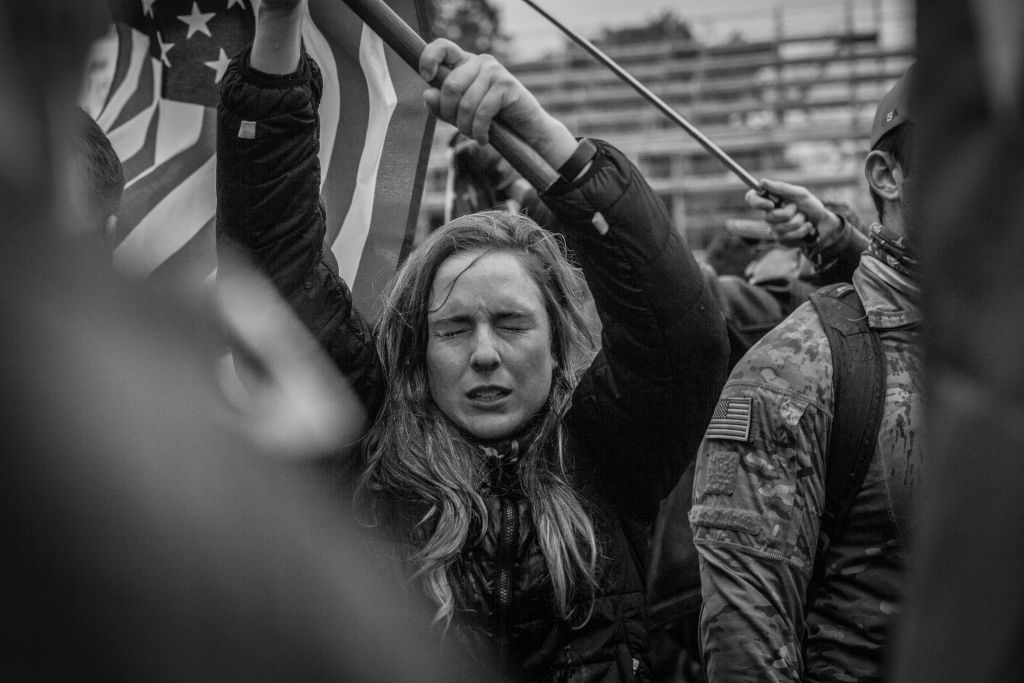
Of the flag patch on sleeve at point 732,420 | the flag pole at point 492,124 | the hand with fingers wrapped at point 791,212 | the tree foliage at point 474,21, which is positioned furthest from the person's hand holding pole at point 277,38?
the tree foliage at point 474,21

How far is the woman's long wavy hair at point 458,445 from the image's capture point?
2.05 m

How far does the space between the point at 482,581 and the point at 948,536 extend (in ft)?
4.61

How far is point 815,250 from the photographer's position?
3.11m

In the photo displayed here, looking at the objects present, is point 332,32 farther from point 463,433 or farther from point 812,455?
point 812,455

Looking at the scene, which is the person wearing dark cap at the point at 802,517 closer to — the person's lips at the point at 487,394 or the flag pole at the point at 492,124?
the person's lips at the point at 487,394

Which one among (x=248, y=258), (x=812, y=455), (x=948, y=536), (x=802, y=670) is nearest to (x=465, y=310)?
(x=248, y=258)

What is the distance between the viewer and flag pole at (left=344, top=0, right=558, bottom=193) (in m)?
1.74

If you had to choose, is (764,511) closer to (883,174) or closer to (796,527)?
(796,527)

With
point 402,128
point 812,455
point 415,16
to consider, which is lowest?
point 812,455

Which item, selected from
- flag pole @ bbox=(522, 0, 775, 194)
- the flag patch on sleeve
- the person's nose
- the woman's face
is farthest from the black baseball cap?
the person's nose

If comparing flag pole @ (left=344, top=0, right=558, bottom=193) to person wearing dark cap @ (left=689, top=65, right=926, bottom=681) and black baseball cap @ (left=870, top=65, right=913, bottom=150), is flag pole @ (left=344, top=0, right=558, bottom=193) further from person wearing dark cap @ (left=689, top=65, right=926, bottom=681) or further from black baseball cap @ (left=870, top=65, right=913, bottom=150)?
black baseball cap @ (left=870, top=65, right=913, bottom=150)

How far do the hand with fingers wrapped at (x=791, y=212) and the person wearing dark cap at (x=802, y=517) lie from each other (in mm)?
878

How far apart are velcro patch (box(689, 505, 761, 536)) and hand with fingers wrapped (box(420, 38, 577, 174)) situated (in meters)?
0.80

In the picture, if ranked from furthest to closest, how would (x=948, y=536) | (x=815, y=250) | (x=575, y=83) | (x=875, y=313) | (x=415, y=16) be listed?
(x=575, y=83)
(x=815, y=250)
(x=415, y=16)
(x=875, y=313)
(x=948, y=536)
